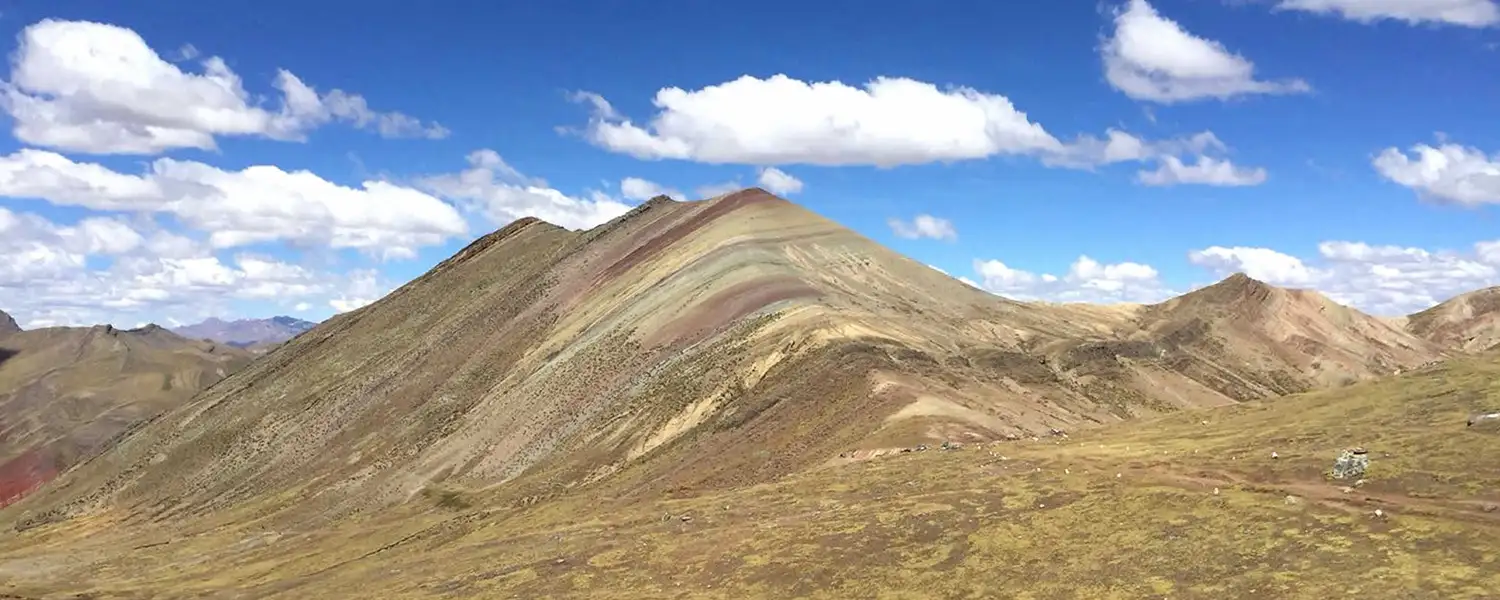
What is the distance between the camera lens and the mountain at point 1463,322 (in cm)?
17112

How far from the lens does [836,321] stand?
93.8 metres

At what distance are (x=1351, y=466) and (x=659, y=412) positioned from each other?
55.0 m

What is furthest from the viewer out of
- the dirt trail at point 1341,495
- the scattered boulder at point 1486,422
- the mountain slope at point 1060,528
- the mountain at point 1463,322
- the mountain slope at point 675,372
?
the mountain at point 1463,322

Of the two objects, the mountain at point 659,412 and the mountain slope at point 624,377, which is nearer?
the mountain at point 659,412

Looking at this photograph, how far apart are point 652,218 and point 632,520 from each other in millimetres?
115137

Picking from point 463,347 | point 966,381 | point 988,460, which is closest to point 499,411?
point 463,347

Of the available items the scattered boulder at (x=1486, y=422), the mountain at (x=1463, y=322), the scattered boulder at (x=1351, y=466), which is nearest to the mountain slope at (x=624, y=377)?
the scattered boulder at (x=1351, y=466)

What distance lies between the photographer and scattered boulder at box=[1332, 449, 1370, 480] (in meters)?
45.9

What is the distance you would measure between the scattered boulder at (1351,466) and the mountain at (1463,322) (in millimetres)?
145420

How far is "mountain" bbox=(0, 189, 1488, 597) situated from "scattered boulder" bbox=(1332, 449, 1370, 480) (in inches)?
120

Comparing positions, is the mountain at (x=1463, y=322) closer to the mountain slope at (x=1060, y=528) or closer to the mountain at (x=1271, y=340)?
the mountain at (x=1271, y=340)

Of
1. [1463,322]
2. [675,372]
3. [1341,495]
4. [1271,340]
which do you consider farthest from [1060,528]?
[1463,322]

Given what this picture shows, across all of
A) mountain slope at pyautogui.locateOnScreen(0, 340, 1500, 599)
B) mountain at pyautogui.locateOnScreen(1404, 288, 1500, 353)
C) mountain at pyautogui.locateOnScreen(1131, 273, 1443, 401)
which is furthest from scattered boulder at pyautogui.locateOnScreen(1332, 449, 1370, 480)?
mountain at pyautogui.locateOnScreen(1404, 288, 1500, 353)

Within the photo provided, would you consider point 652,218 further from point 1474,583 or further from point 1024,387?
point 1474,583
